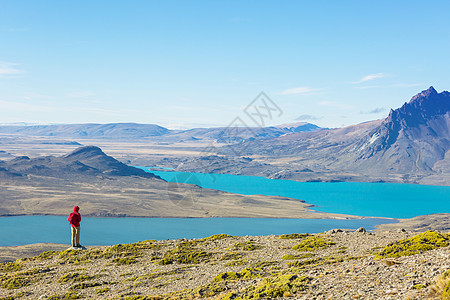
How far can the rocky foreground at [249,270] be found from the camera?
59.9ft

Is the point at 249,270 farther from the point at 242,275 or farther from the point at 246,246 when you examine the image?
the point at 246,246

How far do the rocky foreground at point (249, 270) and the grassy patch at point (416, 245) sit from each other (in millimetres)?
62

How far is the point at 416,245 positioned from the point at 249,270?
10677mm

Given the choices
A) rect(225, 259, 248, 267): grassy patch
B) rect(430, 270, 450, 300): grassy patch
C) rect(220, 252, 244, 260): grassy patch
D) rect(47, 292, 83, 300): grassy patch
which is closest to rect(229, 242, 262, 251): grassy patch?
rect(220, 252, 244, 260): grassy patch

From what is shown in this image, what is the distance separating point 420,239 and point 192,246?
2097 centimetres

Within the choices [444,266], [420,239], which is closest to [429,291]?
[444,266]

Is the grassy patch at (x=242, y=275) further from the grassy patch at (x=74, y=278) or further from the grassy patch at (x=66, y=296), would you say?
the grassy patch at (x=74, y=278)

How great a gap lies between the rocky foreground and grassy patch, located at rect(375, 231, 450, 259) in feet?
0.20

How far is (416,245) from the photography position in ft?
84.7

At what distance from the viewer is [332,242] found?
35625 mm

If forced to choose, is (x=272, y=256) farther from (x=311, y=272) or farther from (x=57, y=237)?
(x=57, y=237)

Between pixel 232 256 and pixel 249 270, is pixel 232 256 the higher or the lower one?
the lower one

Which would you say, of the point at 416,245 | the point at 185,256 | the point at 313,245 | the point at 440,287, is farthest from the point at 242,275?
the point at 440,287

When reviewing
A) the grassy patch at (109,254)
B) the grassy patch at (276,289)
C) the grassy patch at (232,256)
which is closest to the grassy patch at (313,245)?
the grassy patch at (232,256)
